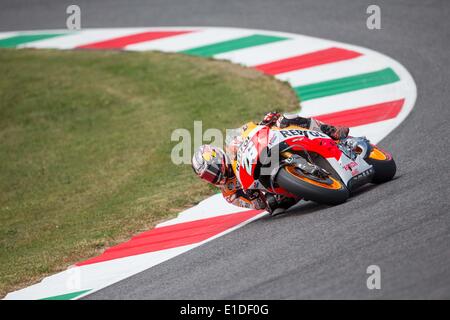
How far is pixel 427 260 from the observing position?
6.08m

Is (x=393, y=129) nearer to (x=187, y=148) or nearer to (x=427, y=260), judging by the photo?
(x=187, y=148)

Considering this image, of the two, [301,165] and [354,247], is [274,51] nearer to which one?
[301,165]

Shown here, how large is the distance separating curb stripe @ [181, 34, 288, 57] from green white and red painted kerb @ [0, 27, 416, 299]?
0.02m

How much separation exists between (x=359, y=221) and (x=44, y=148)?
7.22m

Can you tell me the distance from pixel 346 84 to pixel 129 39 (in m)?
6.10

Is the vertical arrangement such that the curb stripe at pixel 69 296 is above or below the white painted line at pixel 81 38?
below

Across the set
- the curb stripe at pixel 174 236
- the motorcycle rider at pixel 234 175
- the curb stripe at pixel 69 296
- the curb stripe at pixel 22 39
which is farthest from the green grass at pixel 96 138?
the motorcycle rider at pixel 234 175

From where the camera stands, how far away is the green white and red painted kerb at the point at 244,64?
8.22 meters

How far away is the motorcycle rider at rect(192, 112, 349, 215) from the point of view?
8.34 meters

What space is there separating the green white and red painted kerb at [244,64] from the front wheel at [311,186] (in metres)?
1.07

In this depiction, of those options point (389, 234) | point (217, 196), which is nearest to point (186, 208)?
point (217, 196)

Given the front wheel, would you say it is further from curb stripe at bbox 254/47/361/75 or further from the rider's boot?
curb stripe at bbox 254/47/361/75

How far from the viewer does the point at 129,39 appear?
17406mm

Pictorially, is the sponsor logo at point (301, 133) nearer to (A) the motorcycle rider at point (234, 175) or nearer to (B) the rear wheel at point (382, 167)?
(A) the motorcycle rider at point (234, 175)
